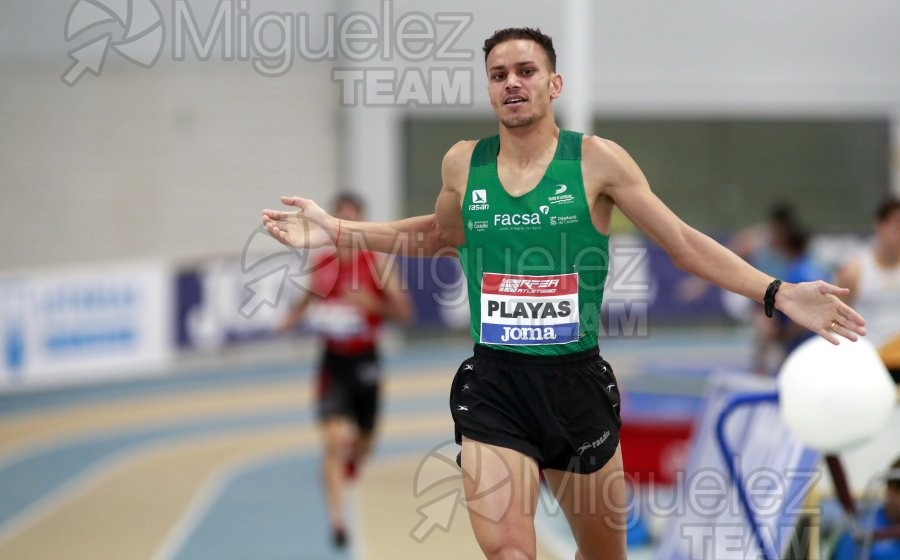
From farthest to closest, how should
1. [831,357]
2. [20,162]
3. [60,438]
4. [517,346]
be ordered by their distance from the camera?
1. [20,162]
2. [60,438]
3. [831,357]
4. [517,346]

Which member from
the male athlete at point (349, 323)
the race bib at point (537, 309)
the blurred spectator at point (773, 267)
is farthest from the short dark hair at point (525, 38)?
the blurred spectator at point (773, 267)

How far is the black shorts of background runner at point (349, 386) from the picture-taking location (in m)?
8.97

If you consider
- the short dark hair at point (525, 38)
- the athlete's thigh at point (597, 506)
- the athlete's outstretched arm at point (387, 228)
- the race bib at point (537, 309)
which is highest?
the short dark hair at point (525, 38)

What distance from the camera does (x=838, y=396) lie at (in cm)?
486

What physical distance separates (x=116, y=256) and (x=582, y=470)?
59.3 feet

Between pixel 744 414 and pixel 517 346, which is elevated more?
pixel 517 346

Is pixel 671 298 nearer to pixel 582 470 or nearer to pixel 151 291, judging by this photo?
pixel 151 291

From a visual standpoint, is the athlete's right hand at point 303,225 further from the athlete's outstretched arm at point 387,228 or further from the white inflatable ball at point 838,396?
the white inflatable ball at point 838,396

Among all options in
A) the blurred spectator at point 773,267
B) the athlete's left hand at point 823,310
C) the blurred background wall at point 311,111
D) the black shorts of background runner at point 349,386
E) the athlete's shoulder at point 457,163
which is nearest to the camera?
the athlete's left hand at point 823,310

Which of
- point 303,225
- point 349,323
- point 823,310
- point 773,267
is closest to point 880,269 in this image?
point 773,267

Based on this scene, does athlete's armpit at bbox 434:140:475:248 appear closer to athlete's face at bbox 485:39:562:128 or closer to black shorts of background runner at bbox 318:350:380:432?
athlete's face at bbox 485:39:562:128

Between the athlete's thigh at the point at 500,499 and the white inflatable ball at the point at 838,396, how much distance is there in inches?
53.1

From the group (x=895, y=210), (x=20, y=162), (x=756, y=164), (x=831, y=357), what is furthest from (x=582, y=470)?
(x=756, y=164)

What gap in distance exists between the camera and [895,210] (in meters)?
8.76
